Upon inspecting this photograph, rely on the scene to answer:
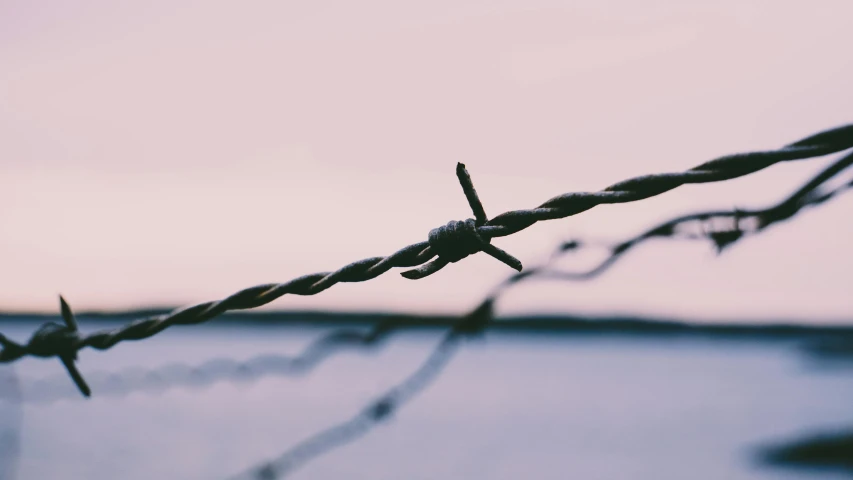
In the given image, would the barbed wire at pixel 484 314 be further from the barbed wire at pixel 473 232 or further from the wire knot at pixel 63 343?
the wire knot at pixel 63 343

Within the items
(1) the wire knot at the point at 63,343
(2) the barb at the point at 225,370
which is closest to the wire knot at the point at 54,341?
(1) the wire knot at the point at 63,343

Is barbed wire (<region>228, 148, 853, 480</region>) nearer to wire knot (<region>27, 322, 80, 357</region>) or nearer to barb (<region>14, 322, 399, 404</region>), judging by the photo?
barb (<region>14, 322, 399, 404</region>)

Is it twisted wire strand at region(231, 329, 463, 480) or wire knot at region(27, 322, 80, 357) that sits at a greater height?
wire knot at region(27, 322, 80, 357)

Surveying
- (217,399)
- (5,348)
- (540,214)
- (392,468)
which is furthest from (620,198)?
(217,399)

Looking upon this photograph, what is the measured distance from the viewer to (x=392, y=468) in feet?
23.0

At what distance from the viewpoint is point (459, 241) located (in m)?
0.56

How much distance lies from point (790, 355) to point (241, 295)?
1639cm

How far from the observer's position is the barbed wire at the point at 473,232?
0.49 metres

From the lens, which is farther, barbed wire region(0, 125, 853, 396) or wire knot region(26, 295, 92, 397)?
wire knot region(26, 295, 92, 397)

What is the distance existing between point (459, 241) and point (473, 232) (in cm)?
2

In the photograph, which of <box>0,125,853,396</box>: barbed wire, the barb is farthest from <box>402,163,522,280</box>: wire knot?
the barb

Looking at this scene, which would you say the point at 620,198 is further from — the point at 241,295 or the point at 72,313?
the point at 72,313

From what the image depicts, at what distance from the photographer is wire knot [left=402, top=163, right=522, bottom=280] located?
0.55 meters

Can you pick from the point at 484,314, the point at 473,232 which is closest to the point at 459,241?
the point at 473,232
